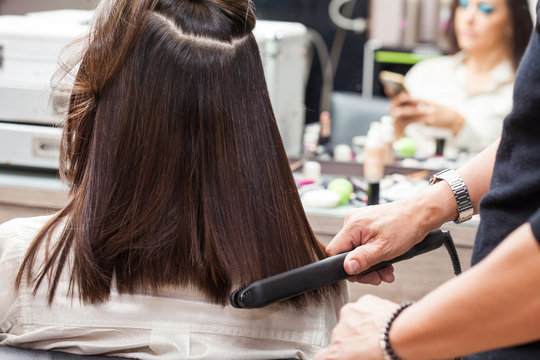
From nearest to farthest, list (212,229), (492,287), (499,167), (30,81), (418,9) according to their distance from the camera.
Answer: (492,287), (499,167), (212,229), (30,81), (418,9)

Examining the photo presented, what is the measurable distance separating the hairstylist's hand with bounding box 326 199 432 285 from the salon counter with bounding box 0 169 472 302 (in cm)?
65

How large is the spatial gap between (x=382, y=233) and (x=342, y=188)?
89 centimetres

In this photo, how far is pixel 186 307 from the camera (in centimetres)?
100

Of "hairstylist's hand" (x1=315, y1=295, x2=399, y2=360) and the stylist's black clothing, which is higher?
the stylist's black clothing

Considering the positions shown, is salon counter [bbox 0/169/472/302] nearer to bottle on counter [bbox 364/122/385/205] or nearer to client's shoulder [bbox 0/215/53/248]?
bottle on counter [bbox 364/122/385/205]

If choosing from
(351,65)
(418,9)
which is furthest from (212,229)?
(351,65)

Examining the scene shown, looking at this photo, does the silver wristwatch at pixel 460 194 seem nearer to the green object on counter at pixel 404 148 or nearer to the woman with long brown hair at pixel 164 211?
the woman with long brown hair at pixel 164 211

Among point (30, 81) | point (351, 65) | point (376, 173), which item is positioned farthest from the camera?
point (351, 65)

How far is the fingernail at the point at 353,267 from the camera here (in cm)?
102

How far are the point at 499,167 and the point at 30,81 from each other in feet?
4.91

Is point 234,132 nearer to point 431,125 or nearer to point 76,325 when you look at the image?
point 76,325

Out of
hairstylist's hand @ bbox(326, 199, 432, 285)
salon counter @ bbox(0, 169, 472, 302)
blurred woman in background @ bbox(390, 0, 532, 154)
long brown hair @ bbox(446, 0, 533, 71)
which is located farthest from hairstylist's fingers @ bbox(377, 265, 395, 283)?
long brown hair @ bbox(446, 0, 533, 71)

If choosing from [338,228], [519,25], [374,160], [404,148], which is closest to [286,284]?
[338,228]

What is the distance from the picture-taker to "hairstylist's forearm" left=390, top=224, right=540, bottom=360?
0.67 m
